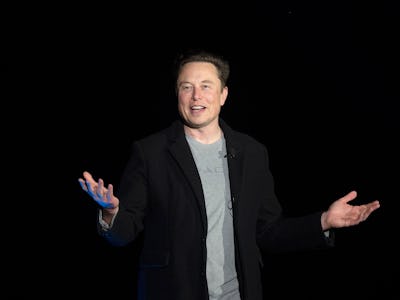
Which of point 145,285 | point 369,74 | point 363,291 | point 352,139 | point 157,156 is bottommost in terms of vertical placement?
point 363,291

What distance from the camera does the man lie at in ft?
5.48

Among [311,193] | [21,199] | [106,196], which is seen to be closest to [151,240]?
[106,196]

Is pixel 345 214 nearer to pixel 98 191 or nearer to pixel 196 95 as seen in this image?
pixel 196 95

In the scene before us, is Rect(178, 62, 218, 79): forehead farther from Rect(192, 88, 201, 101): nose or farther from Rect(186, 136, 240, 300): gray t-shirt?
Rect(186, 136, 240, 300): gray t-shirt

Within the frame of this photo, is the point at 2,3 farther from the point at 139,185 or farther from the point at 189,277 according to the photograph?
the point at 189,277

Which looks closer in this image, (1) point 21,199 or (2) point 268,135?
(1) point 21,199

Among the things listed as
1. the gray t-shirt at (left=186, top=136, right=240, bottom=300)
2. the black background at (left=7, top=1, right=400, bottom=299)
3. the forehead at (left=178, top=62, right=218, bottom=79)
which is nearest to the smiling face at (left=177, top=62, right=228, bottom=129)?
the forehead at (left=178, top=62, right=218, bottom=79)

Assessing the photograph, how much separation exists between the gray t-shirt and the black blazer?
3cm

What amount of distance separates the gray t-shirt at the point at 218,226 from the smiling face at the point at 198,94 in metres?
0.13

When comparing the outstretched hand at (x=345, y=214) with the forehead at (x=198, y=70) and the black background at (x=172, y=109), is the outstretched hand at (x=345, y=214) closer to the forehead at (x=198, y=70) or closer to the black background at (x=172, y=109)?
the forehead at (x=198, y=70)

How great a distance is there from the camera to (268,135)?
297 cm

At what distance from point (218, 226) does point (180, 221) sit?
15cm

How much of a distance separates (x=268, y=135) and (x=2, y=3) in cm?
177

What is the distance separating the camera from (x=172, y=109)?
276cm
